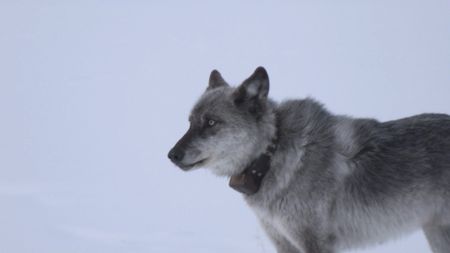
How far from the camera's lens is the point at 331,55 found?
22.6 m

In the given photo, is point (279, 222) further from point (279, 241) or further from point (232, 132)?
point (232, 132)

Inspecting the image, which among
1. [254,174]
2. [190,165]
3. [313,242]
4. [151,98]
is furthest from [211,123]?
[151,98]

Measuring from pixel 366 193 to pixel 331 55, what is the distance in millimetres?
18277


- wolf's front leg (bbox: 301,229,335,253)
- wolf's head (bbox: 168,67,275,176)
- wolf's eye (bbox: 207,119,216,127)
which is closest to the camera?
wolf's front leg (bbox: 301,229,335,253)

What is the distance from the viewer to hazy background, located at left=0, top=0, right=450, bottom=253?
9000 mm

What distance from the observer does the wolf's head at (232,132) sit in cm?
481

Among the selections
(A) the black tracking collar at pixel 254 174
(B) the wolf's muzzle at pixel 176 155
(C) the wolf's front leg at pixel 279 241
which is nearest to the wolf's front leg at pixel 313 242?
(C) the wolf's front leg at pixel 279 241

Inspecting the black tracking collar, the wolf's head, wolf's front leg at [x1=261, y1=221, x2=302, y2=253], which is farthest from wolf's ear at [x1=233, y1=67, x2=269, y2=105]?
wolf's front leg at [x1=261, y1=221, x2=302, y2=253]

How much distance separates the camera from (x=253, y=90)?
4.93 m

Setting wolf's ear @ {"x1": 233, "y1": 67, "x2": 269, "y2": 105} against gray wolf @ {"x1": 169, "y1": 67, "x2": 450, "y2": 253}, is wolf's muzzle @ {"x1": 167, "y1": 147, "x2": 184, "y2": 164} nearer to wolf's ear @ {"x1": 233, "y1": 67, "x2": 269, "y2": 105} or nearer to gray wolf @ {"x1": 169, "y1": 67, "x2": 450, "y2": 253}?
gray wolf @ {"x1": 169, "y1": 67, "x2": 450, "y2": 253}

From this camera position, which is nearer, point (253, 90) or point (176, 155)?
point (176, 155)

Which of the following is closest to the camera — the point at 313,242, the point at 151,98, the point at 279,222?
the point at 313,242

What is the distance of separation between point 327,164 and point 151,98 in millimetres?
15158

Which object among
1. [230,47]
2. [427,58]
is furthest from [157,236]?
[230,47]
